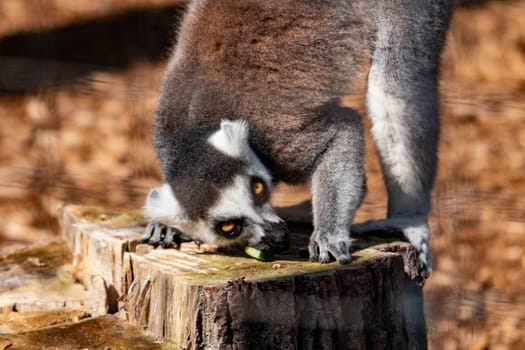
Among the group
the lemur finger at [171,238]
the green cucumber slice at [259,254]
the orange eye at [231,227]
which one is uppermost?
the orange eye at [231,227]

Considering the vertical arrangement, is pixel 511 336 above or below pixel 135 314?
below

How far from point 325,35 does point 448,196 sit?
4.77 feet

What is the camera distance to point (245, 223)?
3.40 m

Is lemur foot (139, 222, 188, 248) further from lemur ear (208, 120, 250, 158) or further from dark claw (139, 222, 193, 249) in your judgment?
lemur ear (208, 120, 250, 158)

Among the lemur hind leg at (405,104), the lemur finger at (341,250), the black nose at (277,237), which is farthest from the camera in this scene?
the lemur hind leg at (405,104)

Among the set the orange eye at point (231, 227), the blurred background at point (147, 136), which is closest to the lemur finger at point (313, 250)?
the orange eye at point (231, 227)

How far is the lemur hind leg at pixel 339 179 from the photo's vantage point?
3.48 metres

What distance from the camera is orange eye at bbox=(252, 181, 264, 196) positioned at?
347 centimetres

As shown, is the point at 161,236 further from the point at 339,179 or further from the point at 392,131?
the point at 392,131

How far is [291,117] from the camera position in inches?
143

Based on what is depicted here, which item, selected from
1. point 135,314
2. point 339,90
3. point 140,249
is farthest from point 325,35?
point 135,314

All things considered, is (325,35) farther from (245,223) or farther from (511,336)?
(511,336)

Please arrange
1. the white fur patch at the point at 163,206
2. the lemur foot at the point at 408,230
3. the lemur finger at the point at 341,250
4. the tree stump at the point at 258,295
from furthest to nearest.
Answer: the lemur foot at the point at 408,230
the white fur patch at the point at 163,206
the lemur finger at the point at 341,250
the tree stump at the point at 258,295

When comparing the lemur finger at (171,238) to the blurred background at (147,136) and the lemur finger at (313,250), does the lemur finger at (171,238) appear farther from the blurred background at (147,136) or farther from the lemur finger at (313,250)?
the blurred background at (147,136)
